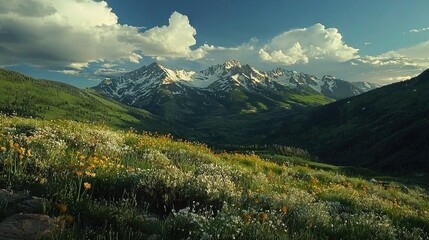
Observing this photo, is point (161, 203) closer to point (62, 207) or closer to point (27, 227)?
point (62, 207)

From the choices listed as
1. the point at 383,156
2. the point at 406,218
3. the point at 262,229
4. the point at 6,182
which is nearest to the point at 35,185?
the point at 6,182

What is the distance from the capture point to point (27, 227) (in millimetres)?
4836

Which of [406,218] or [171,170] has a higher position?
[171,170]

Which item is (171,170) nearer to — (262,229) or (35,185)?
(35,185)

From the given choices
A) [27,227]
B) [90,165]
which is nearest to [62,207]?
[27,227]

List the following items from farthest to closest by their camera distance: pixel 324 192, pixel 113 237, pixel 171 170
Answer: pixel 324 192, pixel 171 170, pixel 113 237

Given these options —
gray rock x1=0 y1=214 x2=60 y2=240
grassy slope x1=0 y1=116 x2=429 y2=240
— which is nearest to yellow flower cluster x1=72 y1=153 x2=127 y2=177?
grassy slope x1=0 y1=116 x2=429 y2=240

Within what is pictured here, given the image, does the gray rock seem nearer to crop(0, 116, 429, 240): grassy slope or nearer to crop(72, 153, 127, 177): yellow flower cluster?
crop(0, 116, 429, 240): grassy slope

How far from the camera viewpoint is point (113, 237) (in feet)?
17.4

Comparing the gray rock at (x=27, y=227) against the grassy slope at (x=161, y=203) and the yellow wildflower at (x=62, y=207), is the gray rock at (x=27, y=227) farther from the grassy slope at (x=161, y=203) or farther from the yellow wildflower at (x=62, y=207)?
the yellow wildflower at (x=62, y=207)

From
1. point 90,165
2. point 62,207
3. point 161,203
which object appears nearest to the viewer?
point 62,207

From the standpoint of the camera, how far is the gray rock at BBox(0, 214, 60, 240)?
4.64 m

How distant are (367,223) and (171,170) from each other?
4452mm

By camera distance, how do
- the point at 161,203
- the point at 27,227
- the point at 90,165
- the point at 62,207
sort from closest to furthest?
1. the point at 27,227
2. the point at 62,207
3. the point at 90,165
4. the point at 161,203
